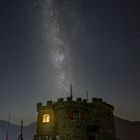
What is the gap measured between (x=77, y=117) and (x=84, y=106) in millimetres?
2628

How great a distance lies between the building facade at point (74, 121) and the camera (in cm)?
3606

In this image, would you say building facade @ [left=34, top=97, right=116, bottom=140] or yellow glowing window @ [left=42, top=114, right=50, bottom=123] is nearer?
building facade @ [left=34, top=97, right=116, bottom=140]

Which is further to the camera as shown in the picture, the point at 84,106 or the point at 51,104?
the point at 51,104

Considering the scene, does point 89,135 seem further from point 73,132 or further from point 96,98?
point 96,98

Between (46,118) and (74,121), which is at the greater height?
(46,118)

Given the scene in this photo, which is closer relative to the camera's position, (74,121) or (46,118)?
(74,121)

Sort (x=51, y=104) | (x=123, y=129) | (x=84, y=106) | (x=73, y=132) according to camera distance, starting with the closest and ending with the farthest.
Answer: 1. (x=73, y=132)
2. (x=84, y=106)
3. (x=51, y=104)
4. (x=123, y=129)

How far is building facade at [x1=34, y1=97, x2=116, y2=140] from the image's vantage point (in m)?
36.1

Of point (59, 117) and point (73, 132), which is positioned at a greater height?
point (59, 117)

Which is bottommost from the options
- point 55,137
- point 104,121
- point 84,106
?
point 55,137

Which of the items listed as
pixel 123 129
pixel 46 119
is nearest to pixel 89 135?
pixel 46 119

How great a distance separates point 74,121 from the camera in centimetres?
3653

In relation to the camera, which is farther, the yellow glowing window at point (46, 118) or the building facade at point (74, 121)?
the yellow glowing window at point (46, 118)

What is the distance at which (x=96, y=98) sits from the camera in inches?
1559
